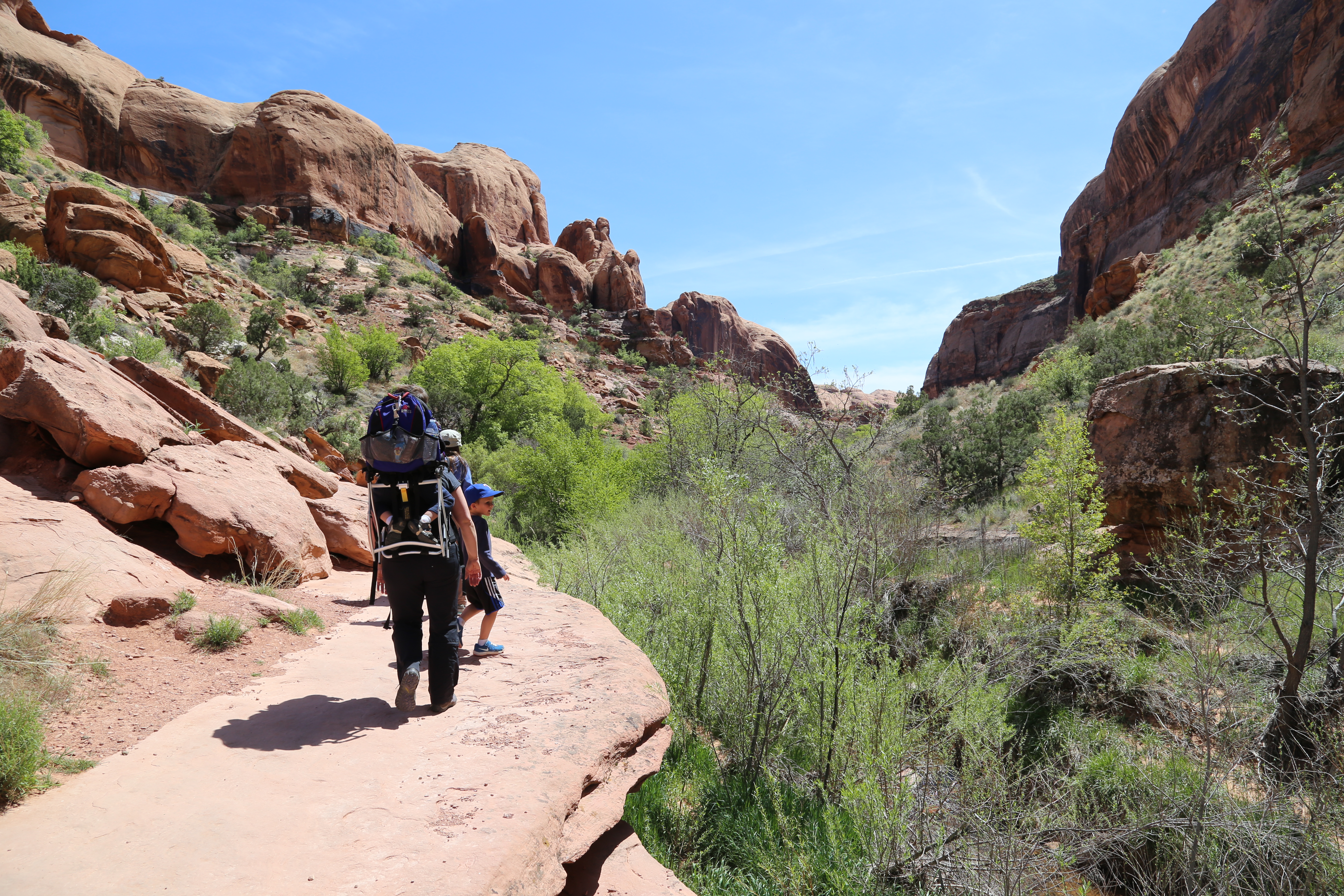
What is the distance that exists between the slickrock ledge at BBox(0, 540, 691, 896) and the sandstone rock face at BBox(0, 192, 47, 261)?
21.8 metres

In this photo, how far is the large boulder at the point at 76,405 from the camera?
16.9 feet

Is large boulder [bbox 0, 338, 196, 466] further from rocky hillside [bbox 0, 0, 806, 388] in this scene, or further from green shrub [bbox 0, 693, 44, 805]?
rocky hillside [bbox 0, 0, 806, 388]

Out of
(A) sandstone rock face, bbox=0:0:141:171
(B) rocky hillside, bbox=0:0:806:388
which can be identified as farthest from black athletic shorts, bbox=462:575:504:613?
(A) sandstone rock face, bbox=0:0:141:171

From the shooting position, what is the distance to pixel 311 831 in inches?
89.2

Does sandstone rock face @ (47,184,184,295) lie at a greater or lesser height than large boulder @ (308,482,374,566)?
greater

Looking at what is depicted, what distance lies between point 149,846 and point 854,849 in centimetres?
385

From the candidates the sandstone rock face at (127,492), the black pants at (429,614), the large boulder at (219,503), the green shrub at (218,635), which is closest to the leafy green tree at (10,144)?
the large boulder at (219,503)

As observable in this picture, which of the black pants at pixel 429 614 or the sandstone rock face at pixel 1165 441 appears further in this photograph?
the sandstone rock face at pixel 1165 441

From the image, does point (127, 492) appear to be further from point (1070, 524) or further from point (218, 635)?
point (1070, 524)

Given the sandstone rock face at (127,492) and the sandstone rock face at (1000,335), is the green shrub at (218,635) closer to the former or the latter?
the sandstone rock face at (127,492)

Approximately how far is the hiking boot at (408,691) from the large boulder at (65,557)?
7.49ft

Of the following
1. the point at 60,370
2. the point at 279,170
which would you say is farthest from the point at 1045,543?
the point at 279,170

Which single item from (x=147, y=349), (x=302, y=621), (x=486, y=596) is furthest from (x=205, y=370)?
A: (x=486, y=596)

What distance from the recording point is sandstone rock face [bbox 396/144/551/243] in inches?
2319
